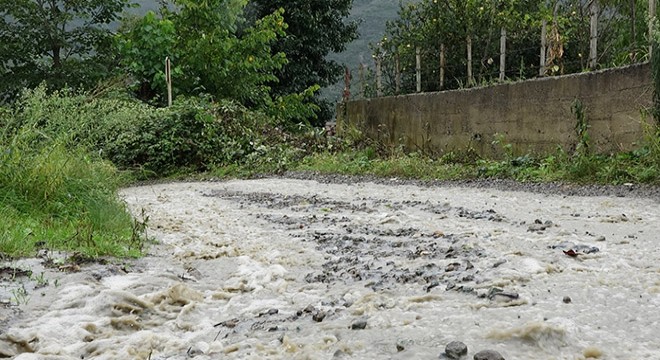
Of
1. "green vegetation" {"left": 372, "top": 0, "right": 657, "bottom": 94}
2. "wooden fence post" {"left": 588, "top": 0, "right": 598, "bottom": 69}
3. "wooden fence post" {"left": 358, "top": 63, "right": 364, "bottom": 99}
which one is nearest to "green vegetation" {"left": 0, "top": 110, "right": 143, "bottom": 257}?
"wooden fence post" {"left": 588, "top": 0, "right": 598, "bottom": 69}

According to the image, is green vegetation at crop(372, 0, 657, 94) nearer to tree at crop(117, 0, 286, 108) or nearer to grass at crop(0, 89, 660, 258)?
grass at crop(0, 89, 660, 258)

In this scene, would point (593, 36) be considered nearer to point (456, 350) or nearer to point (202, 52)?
point (456, 350)

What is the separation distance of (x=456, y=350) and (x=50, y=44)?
17.0 m

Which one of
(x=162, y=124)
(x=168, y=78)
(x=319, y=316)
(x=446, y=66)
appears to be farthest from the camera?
(x=168, y=78)

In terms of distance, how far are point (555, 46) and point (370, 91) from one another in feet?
21.1

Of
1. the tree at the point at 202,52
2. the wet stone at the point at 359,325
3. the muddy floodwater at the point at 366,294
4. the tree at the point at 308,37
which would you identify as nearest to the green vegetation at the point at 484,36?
the tree at the point at 202,52

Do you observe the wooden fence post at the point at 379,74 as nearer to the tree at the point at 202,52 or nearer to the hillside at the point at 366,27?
the tree at the point at 202,52

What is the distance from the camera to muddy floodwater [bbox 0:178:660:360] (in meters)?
2.29

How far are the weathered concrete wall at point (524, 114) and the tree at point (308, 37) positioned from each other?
650cm

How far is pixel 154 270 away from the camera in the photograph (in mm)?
3672

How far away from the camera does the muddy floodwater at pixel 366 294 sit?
7.50ft

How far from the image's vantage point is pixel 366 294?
9.68 feet

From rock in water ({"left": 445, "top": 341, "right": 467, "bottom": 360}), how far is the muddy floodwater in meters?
0.04

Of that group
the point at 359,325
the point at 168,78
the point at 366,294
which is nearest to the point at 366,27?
the point at 168,78
